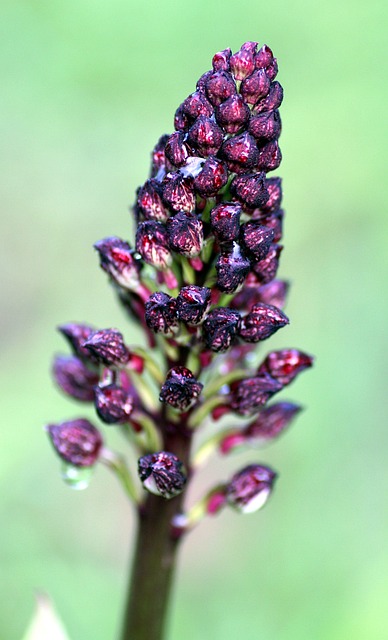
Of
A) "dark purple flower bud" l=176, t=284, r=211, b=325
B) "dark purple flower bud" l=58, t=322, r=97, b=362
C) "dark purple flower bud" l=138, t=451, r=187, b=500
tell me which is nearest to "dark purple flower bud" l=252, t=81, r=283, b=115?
"dark purple flower bud" l=176, t=284, r=211, b=325

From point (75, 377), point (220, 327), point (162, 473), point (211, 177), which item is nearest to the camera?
point (211, 177)

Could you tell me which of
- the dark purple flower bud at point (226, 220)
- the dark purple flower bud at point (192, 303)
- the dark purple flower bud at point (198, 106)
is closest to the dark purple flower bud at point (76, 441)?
the dark purple flower bud at point (192, 303)

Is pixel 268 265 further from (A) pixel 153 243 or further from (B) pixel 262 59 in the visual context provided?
(B) pixel 262 59

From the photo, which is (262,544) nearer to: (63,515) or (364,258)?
(63,515)

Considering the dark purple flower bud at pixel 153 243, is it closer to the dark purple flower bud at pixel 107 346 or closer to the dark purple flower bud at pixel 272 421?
the dark purple flower bud at pixel 107 346

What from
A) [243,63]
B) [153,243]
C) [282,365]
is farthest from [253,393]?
[243,63]
